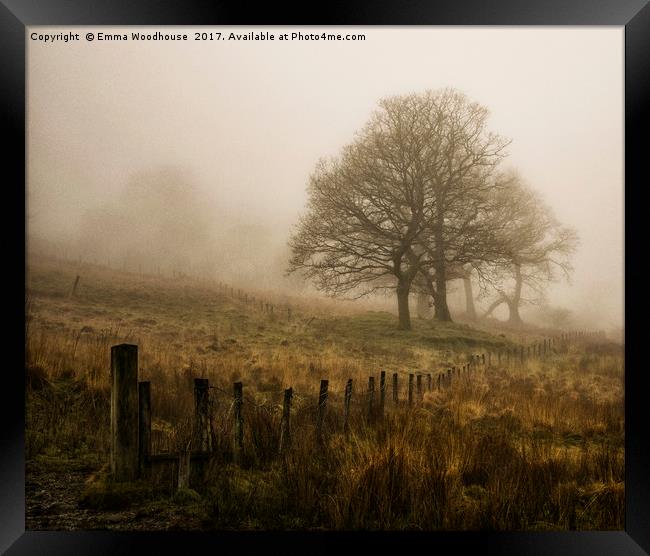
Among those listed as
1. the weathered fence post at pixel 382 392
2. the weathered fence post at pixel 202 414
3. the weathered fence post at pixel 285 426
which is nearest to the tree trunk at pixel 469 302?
the weathered fence post at pixel 382 392

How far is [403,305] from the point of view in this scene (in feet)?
19.2

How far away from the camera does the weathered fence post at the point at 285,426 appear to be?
468cm

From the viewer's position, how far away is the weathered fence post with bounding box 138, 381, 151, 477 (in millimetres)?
4320

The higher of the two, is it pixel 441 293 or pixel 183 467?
pixel 441 293

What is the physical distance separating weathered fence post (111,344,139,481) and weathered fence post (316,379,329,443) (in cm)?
168

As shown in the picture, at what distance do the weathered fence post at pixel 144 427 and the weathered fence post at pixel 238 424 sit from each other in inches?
30.8

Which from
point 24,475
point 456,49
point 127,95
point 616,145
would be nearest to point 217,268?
point 127,95

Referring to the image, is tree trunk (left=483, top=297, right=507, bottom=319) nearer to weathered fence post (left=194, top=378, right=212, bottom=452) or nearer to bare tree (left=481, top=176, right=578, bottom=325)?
bare tree (left=481, top=176, right=578, bottom=325)

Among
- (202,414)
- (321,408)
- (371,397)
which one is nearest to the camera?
(202,414)

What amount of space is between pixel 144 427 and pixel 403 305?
10.3 ft

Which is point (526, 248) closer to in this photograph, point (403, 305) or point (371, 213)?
point (403, 305)

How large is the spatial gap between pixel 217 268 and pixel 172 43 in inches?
95.5

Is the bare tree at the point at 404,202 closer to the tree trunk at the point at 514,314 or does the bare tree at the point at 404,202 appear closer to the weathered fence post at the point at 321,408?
the tree trunk at the point at 514,314

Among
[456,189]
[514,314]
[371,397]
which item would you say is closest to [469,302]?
[514,314]
